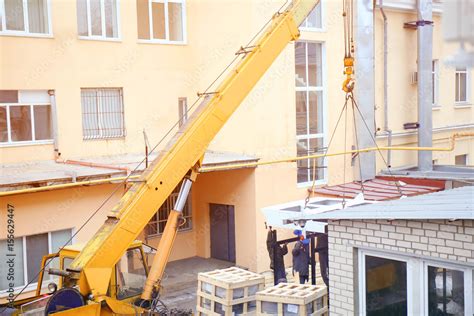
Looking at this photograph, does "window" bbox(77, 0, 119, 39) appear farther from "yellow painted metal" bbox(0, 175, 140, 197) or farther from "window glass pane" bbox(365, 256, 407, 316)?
"window glass pane" bbox(365, 256, 407, 316)

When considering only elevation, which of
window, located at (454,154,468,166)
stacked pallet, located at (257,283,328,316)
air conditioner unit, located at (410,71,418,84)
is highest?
air conditioner unit, located at (410,71,418,84)

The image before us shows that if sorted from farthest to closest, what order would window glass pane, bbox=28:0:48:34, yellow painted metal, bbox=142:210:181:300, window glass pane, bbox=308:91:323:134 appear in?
window glass pane, bbox=308:91:323:134 → window glass pane, bbox=28:0:48:34 → yellow painted metal, bbox=142:210:181:300

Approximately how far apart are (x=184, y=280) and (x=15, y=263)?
191 inches

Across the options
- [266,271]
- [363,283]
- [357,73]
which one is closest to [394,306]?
[363,283]

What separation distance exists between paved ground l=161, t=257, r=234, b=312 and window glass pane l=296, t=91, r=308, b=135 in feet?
15.7

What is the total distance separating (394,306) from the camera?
6.50 meters

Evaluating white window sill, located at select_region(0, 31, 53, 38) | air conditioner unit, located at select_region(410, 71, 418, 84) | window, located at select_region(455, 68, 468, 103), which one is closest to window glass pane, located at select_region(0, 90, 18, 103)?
white window sill, located at select_region(0, 31, 53, 38)

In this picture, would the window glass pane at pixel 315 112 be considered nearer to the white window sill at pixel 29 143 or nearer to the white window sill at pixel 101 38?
the white window sill at pixel 101 38

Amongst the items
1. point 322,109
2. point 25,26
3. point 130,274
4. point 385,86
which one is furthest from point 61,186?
point 385,86

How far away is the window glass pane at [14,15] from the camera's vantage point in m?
14.0

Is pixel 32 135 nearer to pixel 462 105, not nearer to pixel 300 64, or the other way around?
pixel 300 64

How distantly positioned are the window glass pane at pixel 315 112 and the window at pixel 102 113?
6.02 meters

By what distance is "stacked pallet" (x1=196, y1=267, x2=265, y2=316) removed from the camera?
30.6 ft

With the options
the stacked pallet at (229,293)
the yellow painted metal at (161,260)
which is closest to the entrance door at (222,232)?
the stacked pallet at (229,293)
